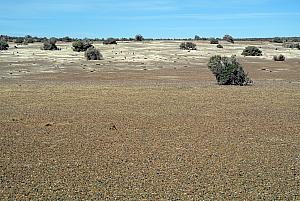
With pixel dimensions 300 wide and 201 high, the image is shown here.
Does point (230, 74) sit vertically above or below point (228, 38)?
below

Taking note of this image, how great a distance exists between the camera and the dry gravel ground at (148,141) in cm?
1058

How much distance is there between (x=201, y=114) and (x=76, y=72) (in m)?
24.4

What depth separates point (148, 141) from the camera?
1559 centimetres

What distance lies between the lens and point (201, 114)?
21.1 meters

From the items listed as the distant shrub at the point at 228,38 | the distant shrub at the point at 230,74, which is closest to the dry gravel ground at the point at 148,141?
the distant shrub at the point at 230,74

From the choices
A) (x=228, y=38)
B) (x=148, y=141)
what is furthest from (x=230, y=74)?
(x=228, y=38)

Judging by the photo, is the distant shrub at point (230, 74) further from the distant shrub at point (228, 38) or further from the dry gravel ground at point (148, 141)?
the distant shrub at point (228, 38)

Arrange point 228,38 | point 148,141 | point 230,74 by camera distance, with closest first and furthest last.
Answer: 1. point 148,141
2. point 230,74
3. point 228,38

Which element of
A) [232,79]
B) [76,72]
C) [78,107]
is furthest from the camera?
[76,72]

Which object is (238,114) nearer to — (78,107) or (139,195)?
(78,107)

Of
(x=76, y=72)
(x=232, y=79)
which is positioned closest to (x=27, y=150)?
(x=232, y=79)

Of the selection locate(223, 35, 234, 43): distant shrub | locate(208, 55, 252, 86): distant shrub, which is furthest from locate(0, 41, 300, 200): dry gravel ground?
locate(223, 35, 234, 43): distant shrub

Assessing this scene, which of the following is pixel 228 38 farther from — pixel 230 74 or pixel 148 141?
pixel 148 141

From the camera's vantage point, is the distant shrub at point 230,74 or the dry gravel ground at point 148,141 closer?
the dry gravel ground at point 148,141
